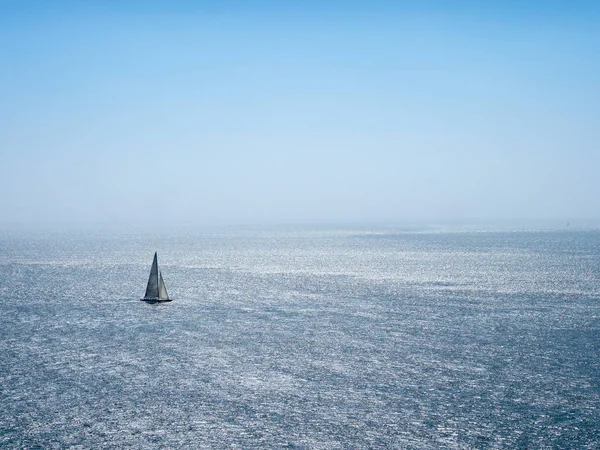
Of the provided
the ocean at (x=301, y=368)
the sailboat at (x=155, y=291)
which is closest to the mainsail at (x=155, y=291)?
the sailboat at (x=155, y=291)

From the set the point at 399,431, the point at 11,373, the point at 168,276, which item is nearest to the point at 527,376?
the point at 399,431

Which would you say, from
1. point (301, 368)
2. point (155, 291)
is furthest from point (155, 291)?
point (301, 368)

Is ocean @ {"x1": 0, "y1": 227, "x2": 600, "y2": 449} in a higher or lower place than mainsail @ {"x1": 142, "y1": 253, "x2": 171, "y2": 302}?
lower

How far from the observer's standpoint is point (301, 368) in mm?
66938

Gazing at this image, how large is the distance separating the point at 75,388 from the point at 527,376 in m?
48.3

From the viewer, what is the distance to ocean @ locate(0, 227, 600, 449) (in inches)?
1914

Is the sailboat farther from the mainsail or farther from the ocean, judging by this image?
the ocean

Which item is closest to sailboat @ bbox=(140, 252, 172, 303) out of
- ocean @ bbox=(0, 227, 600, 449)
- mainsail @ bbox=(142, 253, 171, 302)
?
mainsail @ bbox=(142, 253, 171, 302)

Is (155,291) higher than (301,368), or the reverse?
(155,291)

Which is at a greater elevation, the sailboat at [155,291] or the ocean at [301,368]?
the sailboat at [155,291]

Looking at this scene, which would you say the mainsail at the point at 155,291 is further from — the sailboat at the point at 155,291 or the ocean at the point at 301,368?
the ocean at the point at 301,368

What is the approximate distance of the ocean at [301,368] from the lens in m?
48.6

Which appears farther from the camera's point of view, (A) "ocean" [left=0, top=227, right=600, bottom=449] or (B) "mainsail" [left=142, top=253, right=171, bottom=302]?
(B) "mainsail" [left=142, top=253, right=171, bottom=302]

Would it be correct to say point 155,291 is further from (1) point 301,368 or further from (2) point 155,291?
(1) point 301,368
